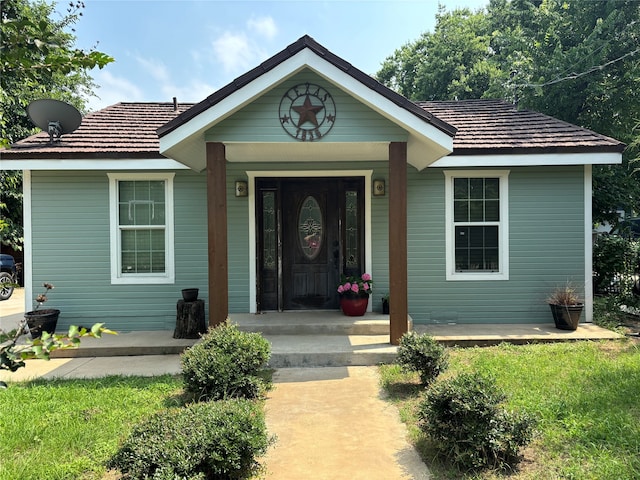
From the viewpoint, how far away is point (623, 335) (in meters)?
6.01

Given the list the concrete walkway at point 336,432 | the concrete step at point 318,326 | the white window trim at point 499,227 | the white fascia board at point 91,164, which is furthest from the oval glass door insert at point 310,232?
the concrete walkway at point 336,432

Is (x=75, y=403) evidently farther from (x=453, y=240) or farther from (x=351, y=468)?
(x=453, y=240)

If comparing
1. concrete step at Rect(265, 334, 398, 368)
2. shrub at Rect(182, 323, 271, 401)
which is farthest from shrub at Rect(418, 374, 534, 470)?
concrete step at Rect(265, 334, 398, 368)

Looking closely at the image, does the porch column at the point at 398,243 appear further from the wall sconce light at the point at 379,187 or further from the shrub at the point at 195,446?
the shrub at the point at 195,446

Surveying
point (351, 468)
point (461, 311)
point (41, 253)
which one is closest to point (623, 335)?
point (461, 311)

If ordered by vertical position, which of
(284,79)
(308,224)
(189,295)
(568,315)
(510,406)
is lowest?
(510,406)

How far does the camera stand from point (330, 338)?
19.1 feet

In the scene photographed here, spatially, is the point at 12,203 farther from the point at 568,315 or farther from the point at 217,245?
the point at 568,315

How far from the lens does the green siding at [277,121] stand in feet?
16.8

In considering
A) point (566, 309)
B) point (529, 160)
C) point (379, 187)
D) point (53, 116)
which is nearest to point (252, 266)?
point (379, 187)

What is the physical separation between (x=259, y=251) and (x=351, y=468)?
15.1 ft

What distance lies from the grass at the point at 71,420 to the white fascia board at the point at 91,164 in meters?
3.38

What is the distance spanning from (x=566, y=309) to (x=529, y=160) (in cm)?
247

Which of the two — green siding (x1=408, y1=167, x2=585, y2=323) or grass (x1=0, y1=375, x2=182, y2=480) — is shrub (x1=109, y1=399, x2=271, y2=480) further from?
green siding (x1=408, y1=167, x2=585, y2=323)
